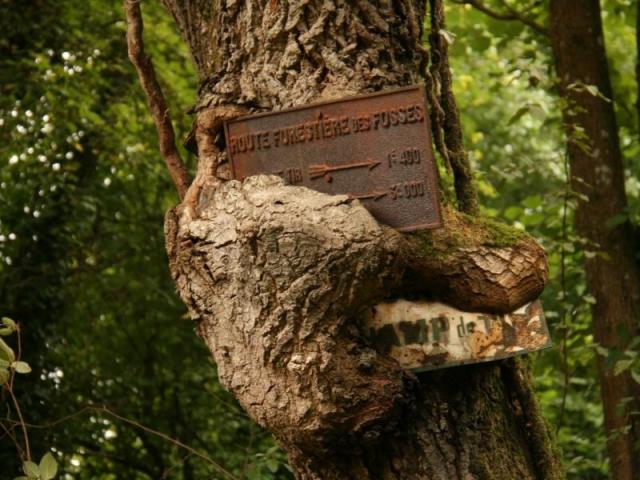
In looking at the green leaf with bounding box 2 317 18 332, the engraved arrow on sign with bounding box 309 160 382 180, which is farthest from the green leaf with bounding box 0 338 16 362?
the engraved arrow on sign with bounding box 309 160 382 180

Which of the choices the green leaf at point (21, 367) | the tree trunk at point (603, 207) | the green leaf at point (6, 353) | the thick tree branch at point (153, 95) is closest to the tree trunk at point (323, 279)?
the thick tree branch at point (153, 95)

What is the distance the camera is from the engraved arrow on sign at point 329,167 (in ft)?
12.0

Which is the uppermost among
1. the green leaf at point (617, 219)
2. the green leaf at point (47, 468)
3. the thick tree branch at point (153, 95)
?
the thick tree branch at point (153, 95)

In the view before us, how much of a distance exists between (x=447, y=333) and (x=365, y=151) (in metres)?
0.67

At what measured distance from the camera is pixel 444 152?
4.25 meters

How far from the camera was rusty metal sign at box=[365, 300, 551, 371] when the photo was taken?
3.68m

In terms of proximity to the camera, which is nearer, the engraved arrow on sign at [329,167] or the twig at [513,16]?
the engraved arrow on sign at [329,167]

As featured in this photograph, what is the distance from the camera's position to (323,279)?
3389 mm

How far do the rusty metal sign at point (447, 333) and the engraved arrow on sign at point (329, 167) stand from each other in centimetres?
47

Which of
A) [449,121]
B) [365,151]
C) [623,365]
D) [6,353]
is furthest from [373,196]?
[623,365]

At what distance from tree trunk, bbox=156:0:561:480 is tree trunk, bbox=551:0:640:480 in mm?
2710

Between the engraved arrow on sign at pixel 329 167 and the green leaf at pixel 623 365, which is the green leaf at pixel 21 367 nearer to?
the engraved arrow on sign at pixel 329 167

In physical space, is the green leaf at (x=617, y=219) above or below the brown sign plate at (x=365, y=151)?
below

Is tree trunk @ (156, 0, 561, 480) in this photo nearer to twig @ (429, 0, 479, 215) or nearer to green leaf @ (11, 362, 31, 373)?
twig @ (429, 0, 479, 215)
